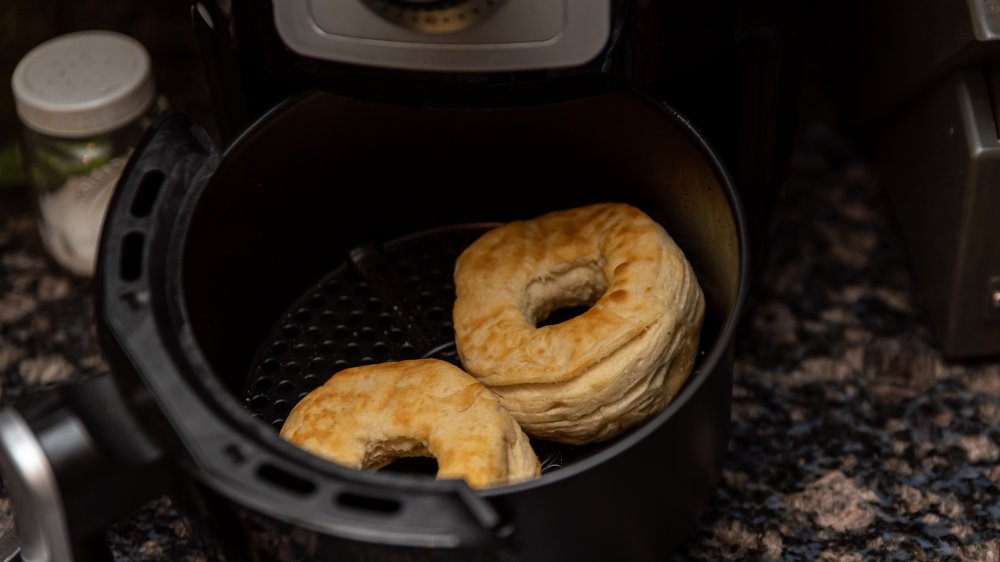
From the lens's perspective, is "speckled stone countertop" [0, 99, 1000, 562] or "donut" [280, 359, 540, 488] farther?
"speckled stone countertop" [0, 99, 1000, 562]

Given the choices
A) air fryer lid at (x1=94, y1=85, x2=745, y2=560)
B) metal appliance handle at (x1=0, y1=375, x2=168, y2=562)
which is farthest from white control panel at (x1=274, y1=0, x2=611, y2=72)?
metal appliance handle at (x1=0, y1=375, x2=168, y2=562)

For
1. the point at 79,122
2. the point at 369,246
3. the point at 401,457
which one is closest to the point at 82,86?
the point at 79,122

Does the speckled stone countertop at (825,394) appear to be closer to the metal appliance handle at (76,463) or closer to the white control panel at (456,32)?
the metal appliance handle at (76,463)

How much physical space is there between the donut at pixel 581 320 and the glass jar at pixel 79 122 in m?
0.33

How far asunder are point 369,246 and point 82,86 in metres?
0.28

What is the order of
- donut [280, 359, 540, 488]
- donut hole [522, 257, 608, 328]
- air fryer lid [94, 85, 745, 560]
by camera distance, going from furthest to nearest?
donut hole [522, 257, 608, 328] < donut [280, 359, 540, 488] < air fryer lid [94, 85, 745, 560]

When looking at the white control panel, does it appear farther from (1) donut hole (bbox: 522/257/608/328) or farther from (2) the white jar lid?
(2) the white jar lid

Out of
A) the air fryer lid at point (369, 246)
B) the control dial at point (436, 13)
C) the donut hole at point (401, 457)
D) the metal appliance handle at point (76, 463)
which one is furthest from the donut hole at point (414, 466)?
the control dial at point (436, 13)

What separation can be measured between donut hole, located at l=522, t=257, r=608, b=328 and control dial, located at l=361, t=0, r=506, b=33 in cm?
26

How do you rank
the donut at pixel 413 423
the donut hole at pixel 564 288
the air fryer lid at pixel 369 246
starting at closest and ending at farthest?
the air fryer lid at pixel 369 246 < the donut at pixel 413 423 < the donut hole at pixel 564 288

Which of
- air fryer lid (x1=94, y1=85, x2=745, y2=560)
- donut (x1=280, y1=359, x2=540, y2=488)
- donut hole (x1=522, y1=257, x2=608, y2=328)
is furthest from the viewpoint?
donut hole (x1=522, y1=257, x2=608, y2=328)

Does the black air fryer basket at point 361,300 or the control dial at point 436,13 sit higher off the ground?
the control dial at point 436,13

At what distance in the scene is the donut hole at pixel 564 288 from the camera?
851 mm

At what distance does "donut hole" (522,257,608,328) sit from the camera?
2.79ft
